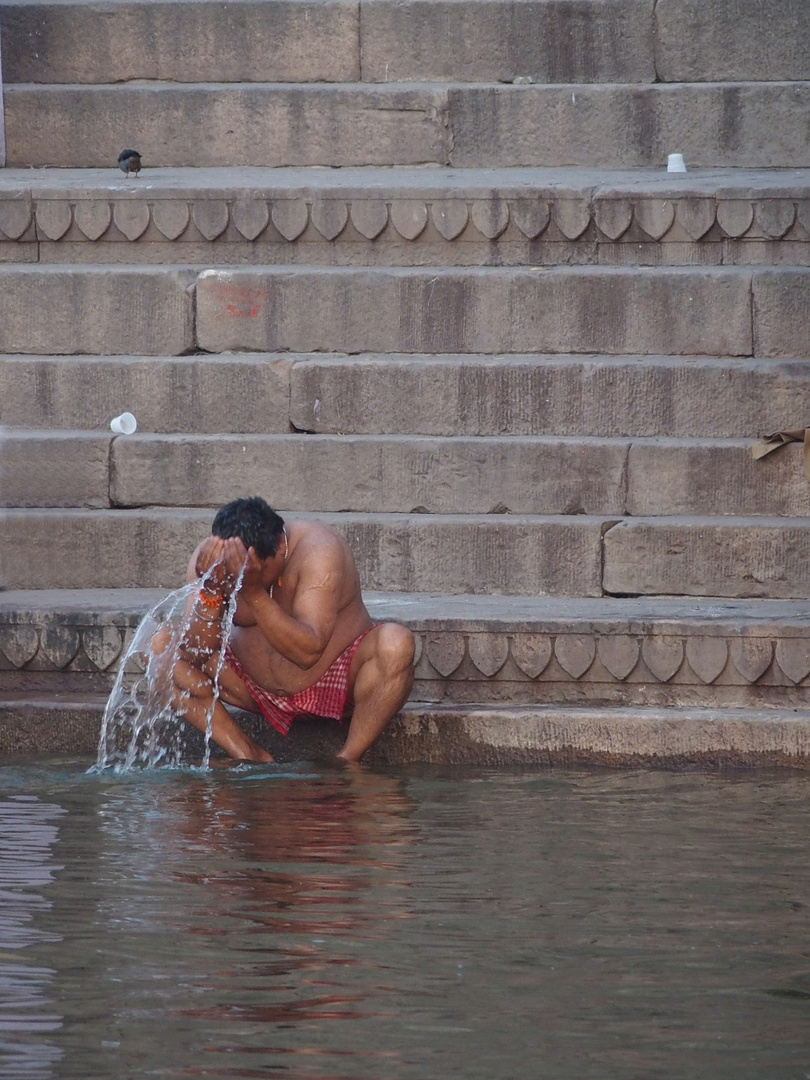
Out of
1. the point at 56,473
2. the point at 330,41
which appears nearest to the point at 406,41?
the point at 330,41

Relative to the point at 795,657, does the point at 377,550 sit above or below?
above

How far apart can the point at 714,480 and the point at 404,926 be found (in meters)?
3.04

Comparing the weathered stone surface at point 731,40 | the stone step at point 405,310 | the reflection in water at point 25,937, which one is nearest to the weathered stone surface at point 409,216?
the stone step at point 405,310

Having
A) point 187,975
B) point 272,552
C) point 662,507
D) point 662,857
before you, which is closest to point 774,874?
point 662,857

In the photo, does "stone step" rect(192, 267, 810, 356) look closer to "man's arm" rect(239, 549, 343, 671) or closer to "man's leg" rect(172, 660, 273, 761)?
"man's arm" rect(239, 549, 343, 671)

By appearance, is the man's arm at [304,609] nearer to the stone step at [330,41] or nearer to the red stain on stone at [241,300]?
the red stain on stone at [241,300]

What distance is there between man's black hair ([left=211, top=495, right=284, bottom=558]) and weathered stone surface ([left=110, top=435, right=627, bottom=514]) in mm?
1317

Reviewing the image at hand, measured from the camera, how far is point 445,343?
6766 mm

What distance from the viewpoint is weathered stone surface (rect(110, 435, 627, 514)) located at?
6277 millimetres

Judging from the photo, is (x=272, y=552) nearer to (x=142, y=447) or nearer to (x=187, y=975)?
(x=142, y=447)

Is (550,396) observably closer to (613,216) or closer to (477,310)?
(477,310)

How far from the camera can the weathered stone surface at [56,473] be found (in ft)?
21.3

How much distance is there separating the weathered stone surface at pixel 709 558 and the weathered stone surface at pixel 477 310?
96 centimetres

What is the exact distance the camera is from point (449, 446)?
6.34 metres
